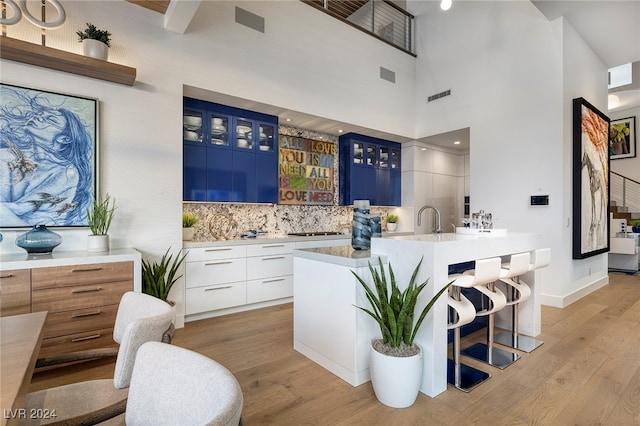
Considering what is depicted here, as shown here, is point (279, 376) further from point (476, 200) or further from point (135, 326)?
point (476, 200)

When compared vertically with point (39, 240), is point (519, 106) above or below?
above

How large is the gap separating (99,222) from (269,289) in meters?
2.14

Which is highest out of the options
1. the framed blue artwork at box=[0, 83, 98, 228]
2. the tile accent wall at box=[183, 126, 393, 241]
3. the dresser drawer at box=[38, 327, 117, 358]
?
the framed blue artwork at box=[0, 83, 98, 228]

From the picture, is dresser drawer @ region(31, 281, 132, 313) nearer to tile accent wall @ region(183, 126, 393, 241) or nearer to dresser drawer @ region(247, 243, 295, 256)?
dresser drawer @ region(247, 243, 295, 256)

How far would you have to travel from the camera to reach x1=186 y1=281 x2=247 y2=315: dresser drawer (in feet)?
12.1

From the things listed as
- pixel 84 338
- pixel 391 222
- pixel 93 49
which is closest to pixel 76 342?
pixel 84 338

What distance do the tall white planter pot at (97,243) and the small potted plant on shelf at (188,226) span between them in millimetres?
1034

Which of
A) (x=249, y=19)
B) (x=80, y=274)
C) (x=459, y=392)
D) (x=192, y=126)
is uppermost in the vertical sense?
(x=249, y=19)

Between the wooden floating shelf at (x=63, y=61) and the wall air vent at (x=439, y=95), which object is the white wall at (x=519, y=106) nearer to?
the wall air vent at (x=439, y=95)

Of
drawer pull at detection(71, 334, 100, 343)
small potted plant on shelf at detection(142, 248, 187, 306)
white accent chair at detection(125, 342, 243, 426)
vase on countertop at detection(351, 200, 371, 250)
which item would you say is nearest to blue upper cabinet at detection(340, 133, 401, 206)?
vase on countertop at detection(351, 200, 371, 250)

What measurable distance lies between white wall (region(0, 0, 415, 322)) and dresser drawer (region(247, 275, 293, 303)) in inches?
34.1

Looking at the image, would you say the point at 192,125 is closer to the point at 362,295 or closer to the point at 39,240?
the point at 39,240

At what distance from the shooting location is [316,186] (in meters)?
5.59

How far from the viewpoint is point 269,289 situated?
4273 mm
